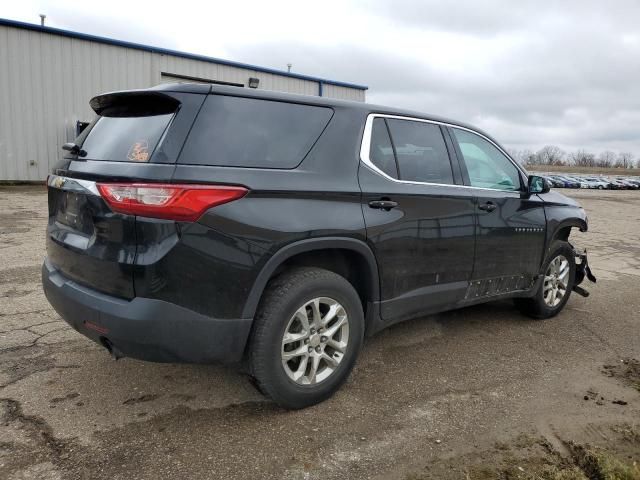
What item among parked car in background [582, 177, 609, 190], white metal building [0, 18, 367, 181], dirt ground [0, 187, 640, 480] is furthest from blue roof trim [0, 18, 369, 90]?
parked car in background [582, 177, 609, 190]

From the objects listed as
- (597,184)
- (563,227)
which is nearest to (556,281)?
(563,227)

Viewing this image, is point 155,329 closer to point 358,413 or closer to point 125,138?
point 125,138

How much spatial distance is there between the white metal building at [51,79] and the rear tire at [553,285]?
50.2 ft

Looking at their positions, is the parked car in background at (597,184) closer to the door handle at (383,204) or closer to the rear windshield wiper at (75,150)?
the door handle at (383,204)

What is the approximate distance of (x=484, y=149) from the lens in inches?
170

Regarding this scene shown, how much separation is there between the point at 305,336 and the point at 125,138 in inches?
58.7

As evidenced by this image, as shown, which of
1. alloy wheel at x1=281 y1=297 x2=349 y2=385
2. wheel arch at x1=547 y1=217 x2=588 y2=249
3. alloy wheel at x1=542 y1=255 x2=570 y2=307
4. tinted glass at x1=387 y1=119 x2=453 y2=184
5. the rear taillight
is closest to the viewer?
the rear taillight

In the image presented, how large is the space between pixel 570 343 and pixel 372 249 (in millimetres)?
2321

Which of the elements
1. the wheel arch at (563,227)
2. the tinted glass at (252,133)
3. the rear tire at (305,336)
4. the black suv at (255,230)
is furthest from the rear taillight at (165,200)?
the wheel arch at (563,227)

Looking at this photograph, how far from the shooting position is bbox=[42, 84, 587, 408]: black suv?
2.51 m

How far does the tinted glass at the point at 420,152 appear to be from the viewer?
353cm

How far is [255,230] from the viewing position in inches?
104

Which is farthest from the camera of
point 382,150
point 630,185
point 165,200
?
point 630,185

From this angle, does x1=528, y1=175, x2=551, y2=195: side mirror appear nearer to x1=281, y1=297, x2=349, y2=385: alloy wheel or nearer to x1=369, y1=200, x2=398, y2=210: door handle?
x1=369, y1=200, x2=398, y2=210: door handle
